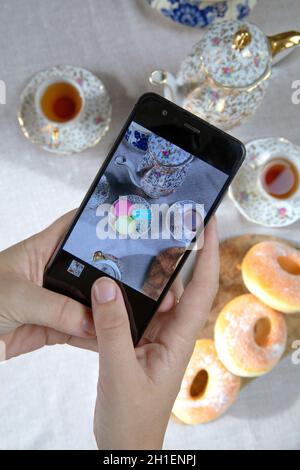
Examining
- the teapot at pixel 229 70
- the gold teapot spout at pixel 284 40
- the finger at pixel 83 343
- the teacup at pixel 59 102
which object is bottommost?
the finger at pixel 83 343

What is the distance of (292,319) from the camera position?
58 cm

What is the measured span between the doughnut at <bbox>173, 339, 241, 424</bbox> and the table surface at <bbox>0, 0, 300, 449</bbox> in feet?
0.11

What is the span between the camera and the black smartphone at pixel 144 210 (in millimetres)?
448

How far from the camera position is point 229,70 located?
0.47m

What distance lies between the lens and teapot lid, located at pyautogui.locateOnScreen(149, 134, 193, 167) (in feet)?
1.47

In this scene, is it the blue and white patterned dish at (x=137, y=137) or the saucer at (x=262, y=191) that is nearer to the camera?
the blue and white patterned dish at (x=137, y=137)

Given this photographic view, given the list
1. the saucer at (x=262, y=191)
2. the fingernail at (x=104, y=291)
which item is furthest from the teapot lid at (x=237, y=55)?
the fingernail at (x=104, y=291)

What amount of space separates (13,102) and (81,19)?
130mm

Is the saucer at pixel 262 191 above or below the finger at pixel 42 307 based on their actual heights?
above

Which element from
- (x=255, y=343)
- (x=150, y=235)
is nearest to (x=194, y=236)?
(x=150, y=235)

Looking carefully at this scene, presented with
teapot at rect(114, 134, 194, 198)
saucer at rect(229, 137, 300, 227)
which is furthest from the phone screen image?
saucer at rect(229, 137, 300, 227)

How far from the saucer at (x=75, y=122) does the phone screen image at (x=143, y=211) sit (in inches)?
4.7

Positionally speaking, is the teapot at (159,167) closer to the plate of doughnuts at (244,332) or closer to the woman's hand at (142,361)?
the woman's hand at (142,361)

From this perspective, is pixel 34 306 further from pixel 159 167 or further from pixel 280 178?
pixel 280 178
